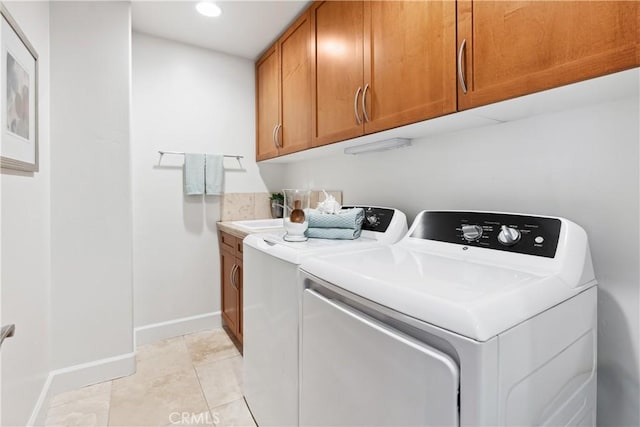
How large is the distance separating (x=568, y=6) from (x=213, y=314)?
2871 mm

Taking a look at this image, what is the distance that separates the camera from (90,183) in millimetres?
1912

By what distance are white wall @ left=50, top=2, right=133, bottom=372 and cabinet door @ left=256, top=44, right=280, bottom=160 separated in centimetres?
100

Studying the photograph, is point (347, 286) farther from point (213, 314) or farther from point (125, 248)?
point (213, 314)

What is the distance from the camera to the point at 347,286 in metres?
0.89

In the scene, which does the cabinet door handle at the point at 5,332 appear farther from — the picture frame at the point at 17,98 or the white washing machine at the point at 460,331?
the white washing machine at the point at 460,331

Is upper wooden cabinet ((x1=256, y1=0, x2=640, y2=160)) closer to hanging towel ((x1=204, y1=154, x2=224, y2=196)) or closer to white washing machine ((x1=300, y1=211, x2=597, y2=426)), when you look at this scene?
white washing machine ((x1=300, y1=211, x2=597, y2=426))

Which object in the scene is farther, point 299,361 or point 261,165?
point 261,165

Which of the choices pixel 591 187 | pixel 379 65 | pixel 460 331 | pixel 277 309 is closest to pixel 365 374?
pixel 460 331

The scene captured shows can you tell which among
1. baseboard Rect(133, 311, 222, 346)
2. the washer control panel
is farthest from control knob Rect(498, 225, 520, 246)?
baseboard Rect(133, 311, 222, 346)

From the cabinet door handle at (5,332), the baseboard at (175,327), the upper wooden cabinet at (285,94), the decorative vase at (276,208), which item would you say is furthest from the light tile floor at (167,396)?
the upper wooden cabinet at (285,94)

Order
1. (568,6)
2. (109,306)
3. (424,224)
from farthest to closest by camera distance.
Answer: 1. (109,306)
2. (424,224)
3. (568,6)

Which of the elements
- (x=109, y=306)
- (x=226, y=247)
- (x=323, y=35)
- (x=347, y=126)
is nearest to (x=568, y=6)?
(x=347, y=126)

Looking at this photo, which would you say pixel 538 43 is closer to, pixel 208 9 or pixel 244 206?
pixel 208 9

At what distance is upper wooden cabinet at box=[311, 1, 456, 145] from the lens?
3.74 feet
